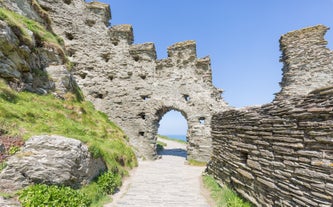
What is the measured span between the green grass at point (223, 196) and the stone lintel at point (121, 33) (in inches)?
593

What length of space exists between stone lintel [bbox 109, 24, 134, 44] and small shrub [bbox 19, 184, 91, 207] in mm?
15768

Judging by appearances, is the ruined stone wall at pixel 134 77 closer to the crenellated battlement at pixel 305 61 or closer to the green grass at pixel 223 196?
the crenellated battlement at pixel 305 61

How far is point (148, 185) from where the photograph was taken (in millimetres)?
8867

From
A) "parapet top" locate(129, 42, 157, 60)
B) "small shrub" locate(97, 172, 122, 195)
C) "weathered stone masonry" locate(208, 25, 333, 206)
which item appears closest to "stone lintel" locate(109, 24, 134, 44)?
"parapet top" locate(129, 42, 157, 60)

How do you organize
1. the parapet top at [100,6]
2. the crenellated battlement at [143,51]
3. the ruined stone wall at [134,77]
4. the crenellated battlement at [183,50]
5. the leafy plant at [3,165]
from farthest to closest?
1. the parapet top at [100,6]
2. the crenellated battlement at [143,51]
3. the crenellated battlement at [183,50]
4. the ruined stone wall at [134,77]
5. the leafy plant at [3,165]

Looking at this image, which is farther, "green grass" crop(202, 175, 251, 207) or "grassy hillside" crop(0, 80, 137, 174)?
"grassy hillside" crop(0, 80, 137, 174)

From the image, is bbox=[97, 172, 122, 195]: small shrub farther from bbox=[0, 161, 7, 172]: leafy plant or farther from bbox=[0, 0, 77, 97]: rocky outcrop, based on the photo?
bbox=[0, 0, 77, 97]: rocky outcrop

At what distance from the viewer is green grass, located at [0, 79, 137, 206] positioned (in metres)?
6.85

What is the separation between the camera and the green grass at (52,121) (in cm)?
685

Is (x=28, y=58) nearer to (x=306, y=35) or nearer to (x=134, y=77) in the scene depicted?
(x=134, y=77)

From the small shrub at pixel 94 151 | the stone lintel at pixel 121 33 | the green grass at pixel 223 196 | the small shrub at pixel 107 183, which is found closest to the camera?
the green grass at pixel 223 196

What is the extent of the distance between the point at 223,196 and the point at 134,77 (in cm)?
1317

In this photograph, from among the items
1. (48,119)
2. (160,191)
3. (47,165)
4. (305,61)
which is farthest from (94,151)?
(305,61)

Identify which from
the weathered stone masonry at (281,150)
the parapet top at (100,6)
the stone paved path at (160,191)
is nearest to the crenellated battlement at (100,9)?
the parapet top at (100,6)
